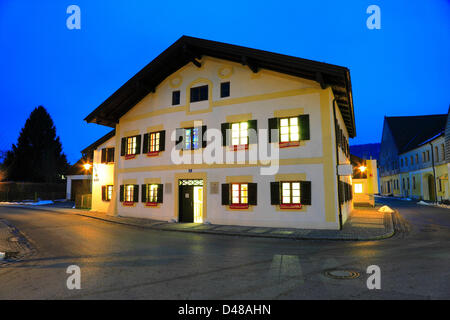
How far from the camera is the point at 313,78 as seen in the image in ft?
44.0

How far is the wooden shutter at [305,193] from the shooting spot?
42.9 ft

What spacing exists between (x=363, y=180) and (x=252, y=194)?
19.3 meters

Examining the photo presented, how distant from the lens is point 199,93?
16.6 meters

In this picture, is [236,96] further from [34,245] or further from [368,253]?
[34,245]

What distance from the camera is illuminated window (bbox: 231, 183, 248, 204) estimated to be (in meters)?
14.6

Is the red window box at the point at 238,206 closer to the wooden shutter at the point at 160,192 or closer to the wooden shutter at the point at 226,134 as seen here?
the wooden shutter at the point at 226,134

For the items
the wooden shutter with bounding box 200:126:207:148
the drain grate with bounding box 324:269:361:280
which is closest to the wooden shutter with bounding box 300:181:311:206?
the wooden shutter with bounding box 200:126:207:148

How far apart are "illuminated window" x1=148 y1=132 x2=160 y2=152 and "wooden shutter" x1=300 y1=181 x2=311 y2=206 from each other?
911cm

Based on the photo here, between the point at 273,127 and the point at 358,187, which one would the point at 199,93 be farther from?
the point at 358,187

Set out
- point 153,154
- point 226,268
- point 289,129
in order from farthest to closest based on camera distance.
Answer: point 153,154 → point 289,129 → point 226,268

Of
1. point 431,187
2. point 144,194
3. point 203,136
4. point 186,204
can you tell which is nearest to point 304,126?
point 203,136

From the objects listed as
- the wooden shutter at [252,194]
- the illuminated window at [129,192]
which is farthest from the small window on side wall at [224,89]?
the illuminated window at [129,192]

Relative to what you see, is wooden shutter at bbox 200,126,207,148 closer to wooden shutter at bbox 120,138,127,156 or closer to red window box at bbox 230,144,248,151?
red window box at bbox 230,144,248,151

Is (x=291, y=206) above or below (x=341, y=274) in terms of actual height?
above
